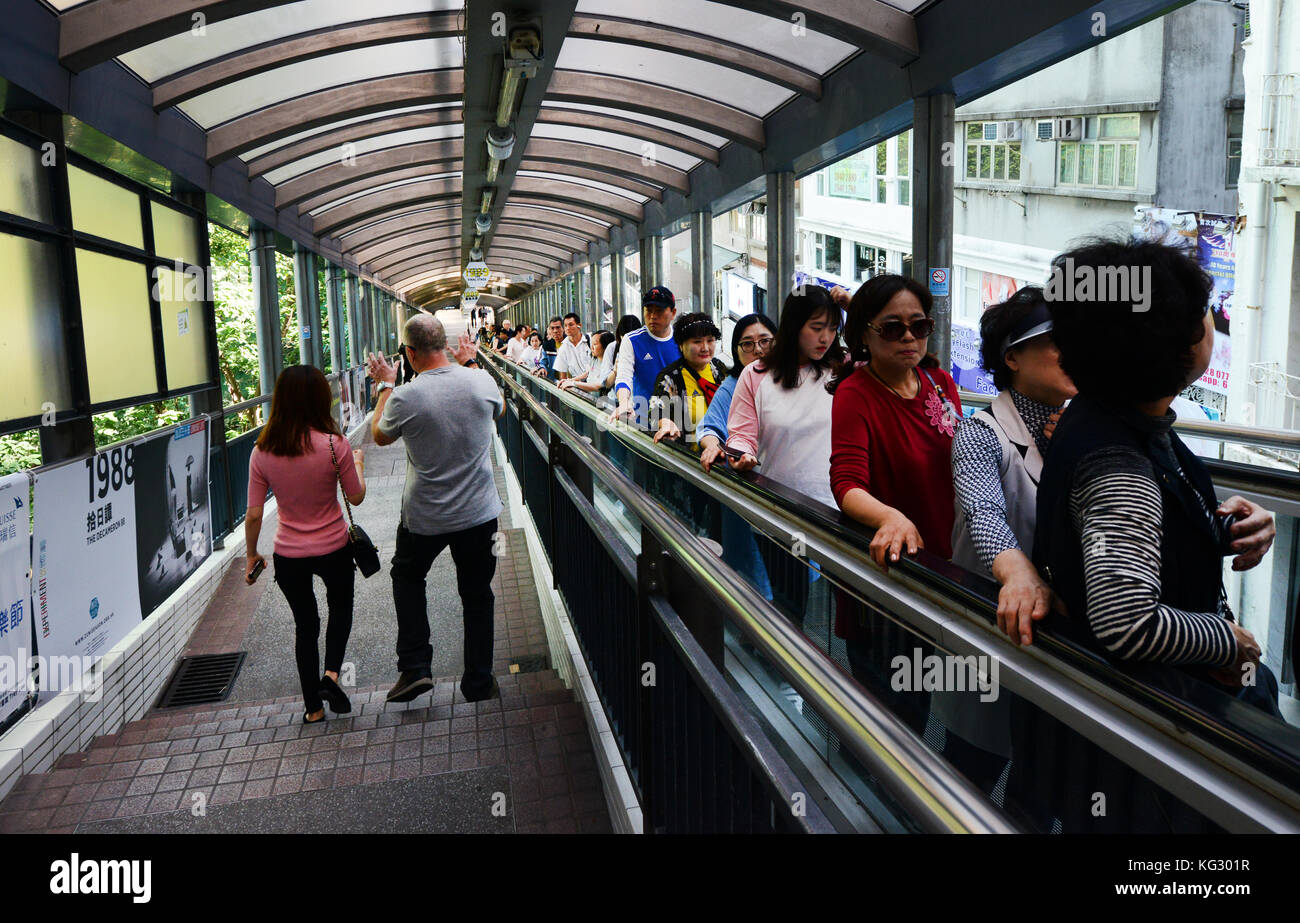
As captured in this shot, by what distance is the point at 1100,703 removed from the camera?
3.21 feet

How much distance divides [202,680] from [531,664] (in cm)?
186

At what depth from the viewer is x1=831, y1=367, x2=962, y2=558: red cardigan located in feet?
7.47

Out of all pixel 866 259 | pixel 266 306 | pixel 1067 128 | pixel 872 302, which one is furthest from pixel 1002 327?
pixel 866 259

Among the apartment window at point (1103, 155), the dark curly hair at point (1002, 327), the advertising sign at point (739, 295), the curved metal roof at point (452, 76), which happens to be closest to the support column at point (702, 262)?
the curved metal roof at point (452, 76)

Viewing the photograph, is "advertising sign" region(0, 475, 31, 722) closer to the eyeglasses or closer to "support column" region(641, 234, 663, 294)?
the eyeglasses

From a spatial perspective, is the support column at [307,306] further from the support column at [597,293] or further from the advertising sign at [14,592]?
the advertising sign at [14,592]

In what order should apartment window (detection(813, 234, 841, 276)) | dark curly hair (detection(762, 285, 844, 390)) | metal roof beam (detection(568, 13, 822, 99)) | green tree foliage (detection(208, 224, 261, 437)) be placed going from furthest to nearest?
1. green tree foliage (detection(208, 224, 261, 437))
2. apartment window (detection(813, 234, 841, 276))
3. metal roof beam (detection(568, 13, 822, 99))
4. dark curly hair (detection(762, 285, 844, 390))

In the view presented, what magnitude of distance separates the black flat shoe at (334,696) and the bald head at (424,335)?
150 cm

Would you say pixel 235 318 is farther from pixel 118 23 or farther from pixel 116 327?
pixel 118 23

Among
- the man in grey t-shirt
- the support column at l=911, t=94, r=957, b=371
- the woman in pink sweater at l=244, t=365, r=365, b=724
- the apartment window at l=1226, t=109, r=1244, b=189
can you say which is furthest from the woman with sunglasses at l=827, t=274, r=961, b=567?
Result: the apartment window at l=1226, t=109, r=1244, b=189

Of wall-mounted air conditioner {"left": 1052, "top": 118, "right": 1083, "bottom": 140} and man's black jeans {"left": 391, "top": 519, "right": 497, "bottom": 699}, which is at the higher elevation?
wall-mounted air conditioner {"left": 1052, "top": 118, "right": 1083, "bottom": 140}

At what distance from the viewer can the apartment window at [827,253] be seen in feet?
73.0

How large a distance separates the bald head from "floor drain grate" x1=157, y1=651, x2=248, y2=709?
2.40 meters
